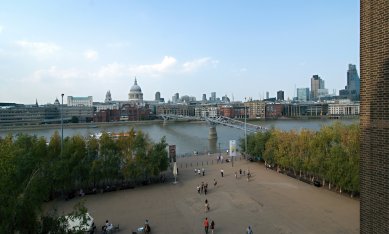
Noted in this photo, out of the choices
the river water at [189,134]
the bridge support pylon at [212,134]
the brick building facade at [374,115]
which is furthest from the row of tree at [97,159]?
the bridge support pylon at [212,134]

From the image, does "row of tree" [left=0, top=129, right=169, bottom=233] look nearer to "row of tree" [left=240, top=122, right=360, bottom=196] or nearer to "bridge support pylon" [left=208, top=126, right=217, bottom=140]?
"row of tree" [left=240, top=122, right=360, bottom=196]

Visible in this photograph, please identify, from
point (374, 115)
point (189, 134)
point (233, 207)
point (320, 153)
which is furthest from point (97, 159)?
point (189, 134)

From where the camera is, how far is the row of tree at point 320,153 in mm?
22391

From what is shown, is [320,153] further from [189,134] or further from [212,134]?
[189,134]

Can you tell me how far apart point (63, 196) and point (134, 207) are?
20.4 feet

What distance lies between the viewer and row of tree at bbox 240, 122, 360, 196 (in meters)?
22.4

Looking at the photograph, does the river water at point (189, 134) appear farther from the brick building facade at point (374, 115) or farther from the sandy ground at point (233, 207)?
the brick building facade at point (374, 115)

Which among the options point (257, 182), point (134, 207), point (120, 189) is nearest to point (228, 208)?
point (134, 207)

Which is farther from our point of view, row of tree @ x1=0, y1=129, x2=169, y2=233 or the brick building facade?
row of tree @ x1=0, y1=129, x2=169, y2=233

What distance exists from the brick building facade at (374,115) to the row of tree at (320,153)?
55.5 ft

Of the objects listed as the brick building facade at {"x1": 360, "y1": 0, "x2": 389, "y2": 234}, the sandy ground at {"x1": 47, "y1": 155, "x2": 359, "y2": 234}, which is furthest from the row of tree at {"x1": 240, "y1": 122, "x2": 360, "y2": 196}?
the brick building facade at {"x1": 360, "y1": 0, "x2": 389, "y2": 234}

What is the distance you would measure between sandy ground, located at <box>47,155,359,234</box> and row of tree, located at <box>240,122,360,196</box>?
1.21 meters

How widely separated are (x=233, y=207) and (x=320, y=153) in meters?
8.56

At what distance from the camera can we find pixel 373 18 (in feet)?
19.1
